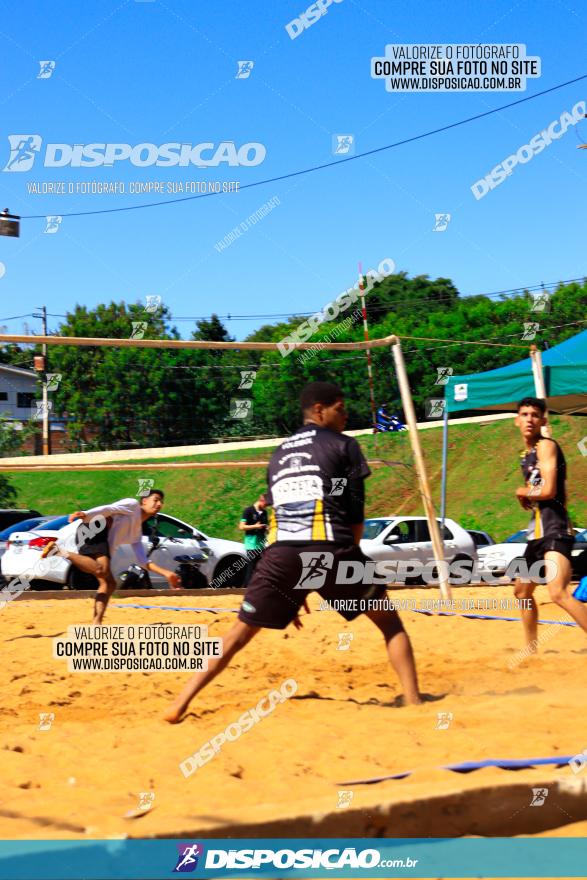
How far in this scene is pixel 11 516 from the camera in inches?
664

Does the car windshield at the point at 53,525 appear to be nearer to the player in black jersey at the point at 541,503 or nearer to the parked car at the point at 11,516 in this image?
the parked car at the point at 11,516

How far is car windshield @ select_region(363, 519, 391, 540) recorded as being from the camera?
17562 mm

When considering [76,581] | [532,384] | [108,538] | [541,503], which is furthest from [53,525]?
[541,503]

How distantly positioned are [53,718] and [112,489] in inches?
242

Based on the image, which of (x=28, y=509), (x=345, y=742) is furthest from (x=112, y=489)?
(x=345, y=742)

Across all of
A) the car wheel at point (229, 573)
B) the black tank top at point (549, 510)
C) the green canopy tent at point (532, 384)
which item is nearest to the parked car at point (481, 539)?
the car wheel at point (229, 573)

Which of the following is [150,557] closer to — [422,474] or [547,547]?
[422,474]

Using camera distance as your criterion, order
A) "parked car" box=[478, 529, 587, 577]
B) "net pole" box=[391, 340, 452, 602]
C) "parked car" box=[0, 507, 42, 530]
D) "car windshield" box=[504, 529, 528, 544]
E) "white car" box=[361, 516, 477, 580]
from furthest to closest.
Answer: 1. "car windshield" box=[504, 529, 528, 544]
2. "parked car" box=[478, 529, 587, 577]
3. "white car" box=[361, 516, 477, 580]
4. "parked car" box=[0, 507, 42, 530]
5. "net pole" box=[391, 340, 452, 602]

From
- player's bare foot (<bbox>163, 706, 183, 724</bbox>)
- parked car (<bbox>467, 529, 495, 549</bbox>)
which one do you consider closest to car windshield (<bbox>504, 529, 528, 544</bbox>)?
parked car (<bbox>467, 529, 495, 549</bbox>)

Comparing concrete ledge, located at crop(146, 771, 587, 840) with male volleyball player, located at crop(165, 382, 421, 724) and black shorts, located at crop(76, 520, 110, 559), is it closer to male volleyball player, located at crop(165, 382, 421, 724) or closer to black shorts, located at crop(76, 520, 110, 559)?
male volleyball player, located at crop(165, 382, 421, 724)

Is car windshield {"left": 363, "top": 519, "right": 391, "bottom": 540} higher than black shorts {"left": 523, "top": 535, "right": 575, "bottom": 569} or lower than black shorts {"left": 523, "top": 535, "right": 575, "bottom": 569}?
higher

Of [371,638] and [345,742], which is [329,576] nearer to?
[345,742]

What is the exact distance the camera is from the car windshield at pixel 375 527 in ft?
57.6

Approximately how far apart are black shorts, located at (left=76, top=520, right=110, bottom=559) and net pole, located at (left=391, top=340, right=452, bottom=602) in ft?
10.2
